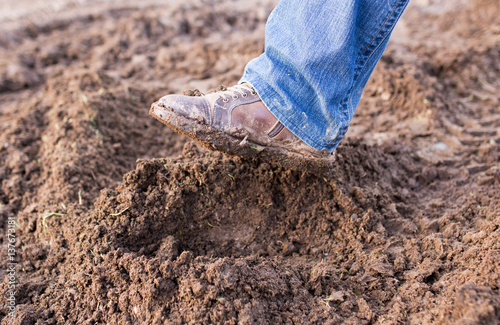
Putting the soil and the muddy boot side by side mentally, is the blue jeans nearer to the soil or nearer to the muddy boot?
the muddy boot

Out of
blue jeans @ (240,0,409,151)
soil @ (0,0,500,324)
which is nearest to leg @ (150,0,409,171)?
blue jeans @ (240,0,409,151)

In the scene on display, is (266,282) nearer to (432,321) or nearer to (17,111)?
(432,321)

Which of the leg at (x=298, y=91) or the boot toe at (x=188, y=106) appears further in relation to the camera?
the boot toe at (x=188, y=106)

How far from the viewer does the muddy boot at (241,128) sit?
176 cm

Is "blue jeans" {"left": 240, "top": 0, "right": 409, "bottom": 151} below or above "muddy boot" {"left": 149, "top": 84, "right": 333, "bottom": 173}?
above

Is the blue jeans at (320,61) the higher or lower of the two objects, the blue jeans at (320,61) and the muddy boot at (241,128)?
the higher

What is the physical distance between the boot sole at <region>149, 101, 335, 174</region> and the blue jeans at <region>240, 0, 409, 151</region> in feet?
0.28

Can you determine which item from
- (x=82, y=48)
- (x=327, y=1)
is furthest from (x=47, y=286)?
(x=82, y=48)

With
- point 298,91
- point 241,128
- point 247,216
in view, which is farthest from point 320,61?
point 247,216

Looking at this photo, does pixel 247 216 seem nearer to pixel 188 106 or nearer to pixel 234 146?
pixel 234 146

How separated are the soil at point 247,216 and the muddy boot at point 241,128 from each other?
23cm

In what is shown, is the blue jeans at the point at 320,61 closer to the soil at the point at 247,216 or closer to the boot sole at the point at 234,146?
the boot sole at the point at 234,146

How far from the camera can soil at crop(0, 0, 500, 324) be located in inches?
62.4

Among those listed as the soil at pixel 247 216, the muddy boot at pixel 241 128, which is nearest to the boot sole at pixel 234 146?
the muddy boot at pixel 241 128
